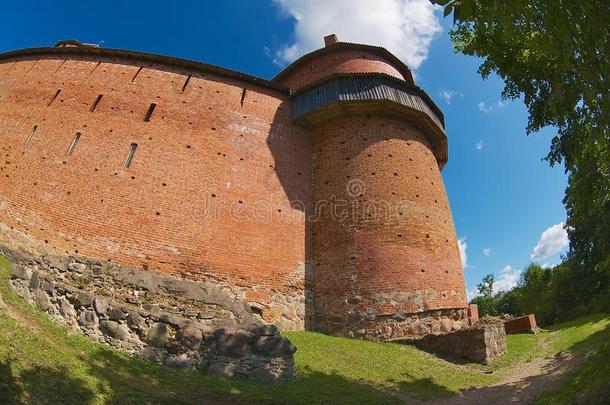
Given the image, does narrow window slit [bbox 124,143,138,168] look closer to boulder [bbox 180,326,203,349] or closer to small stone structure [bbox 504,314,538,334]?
boulder [bbox 180,326,203,349]

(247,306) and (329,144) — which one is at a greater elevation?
(329,144)

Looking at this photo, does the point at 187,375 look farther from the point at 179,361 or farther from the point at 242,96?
the point at 242,96

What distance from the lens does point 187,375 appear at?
7449mm

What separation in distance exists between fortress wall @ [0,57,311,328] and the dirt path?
6.14 meters

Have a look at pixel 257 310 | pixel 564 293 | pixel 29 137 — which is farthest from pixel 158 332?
pixel 564 293

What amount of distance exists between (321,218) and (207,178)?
4611mm

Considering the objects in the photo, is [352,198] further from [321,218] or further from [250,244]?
[250,244]

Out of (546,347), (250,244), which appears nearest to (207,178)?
(250,244)

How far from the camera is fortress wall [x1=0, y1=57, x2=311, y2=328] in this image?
11250mm

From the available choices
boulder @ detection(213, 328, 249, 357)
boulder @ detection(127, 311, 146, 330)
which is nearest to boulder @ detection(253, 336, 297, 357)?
boulder @ detection(213, 328, 249, 357)

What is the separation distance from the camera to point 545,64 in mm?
7215

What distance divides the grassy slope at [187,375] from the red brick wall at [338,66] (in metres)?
13.2

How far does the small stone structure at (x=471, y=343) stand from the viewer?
10648 millimetres

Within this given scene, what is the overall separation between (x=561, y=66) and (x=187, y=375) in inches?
322
